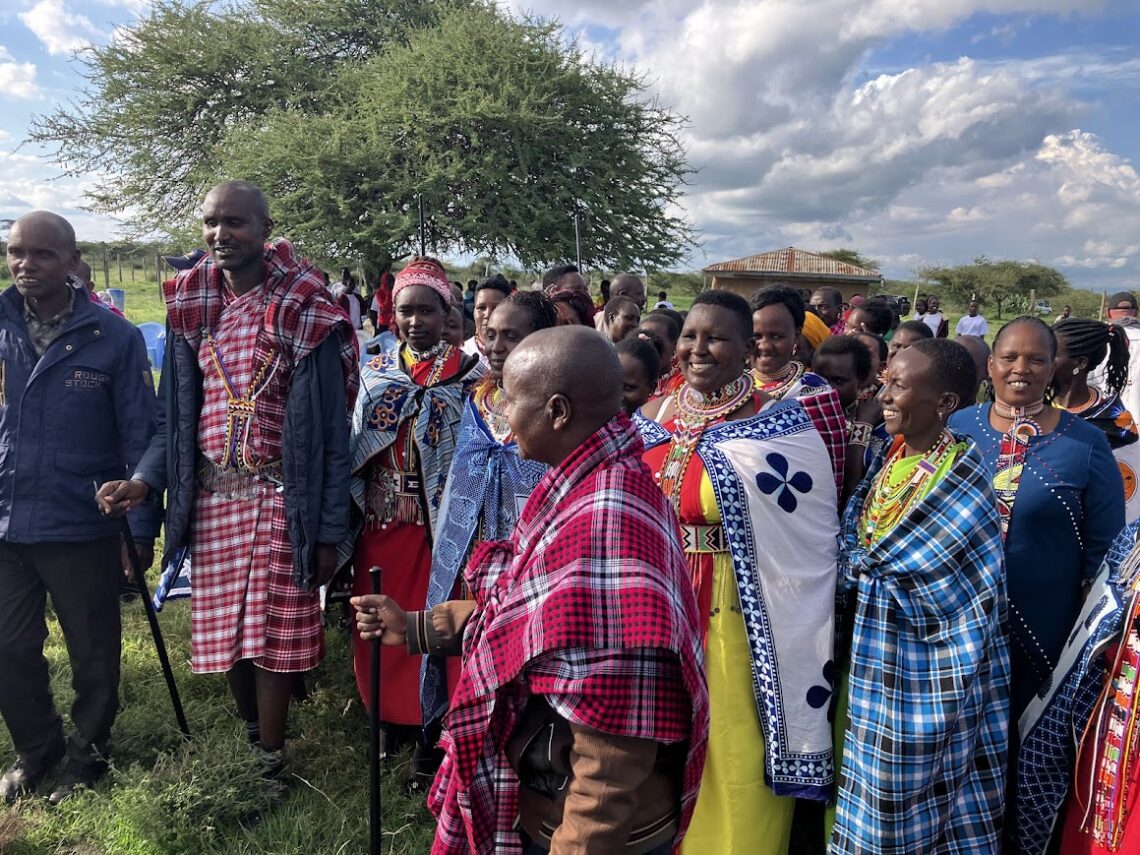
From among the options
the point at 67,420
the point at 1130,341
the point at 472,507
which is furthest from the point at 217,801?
the point at 1130,341

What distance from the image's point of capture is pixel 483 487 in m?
2.99

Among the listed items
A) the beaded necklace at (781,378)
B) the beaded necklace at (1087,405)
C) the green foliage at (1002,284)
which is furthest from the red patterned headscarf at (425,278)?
the green foliage at (1002,284)

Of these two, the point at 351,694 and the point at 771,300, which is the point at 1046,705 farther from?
the point at 351,694

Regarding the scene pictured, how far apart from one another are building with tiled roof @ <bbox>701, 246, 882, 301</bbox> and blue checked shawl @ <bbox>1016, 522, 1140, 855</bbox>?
29.5 metres

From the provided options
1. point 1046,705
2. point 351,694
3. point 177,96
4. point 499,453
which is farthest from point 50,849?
point 177,96

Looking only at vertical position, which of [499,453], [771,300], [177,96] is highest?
[177,96]

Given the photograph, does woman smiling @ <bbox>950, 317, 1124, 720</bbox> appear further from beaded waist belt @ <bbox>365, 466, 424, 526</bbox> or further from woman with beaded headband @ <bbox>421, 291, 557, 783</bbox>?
beaded waist belt @ <bbox>365, 466, 424, 526</bbox>

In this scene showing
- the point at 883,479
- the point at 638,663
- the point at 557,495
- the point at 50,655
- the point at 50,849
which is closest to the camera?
the point at 638,663

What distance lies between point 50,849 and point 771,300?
3662mm

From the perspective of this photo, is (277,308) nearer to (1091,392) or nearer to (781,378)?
(781,378)

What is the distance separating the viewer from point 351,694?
155 inches

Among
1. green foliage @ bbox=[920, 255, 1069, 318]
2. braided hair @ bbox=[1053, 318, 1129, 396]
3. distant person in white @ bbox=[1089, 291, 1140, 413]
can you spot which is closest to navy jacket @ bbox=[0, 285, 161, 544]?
braided hair @ bbox=[1053, 318, 1129, 396]

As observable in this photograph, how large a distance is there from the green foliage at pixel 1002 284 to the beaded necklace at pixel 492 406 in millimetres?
42666

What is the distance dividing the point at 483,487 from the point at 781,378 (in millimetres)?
1438
